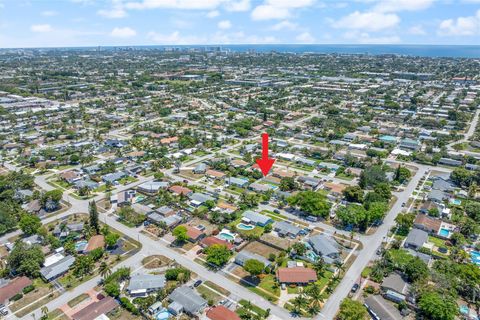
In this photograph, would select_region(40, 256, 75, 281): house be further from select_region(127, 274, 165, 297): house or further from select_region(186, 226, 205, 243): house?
select_region(186, 226, 205, 243): house

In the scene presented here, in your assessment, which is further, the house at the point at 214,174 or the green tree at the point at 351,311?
the house at the point at 214,174

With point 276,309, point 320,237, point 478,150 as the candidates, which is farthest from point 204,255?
point 478,150

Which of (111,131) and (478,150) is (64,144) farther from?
(478,150)

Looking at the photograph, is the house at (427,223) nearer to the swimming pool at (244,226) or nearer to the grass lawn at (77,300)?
the swimming pool at (244,226)

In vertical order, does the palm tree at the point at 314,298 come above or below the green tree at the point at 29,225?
below

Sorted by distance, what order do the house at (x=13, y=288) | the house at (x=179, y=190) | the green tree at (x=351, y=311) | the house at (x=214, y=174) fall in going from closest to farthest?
the green tree at (x=351, y=311), the house at (x=13, y=288), the house at (x=179, y=190), the house at (x=214, y=174)

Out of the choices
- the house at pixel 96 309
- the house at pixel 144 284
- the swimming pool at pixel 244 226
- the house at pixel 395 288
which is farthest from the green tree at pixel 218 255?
the house at pixel 395 288

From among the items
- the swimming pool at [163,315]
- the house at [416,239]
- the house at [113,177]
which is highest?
the house at [113,177]

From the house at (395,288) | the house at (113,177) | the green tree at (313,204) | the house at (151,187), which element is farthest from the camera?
the house at (113,177)
